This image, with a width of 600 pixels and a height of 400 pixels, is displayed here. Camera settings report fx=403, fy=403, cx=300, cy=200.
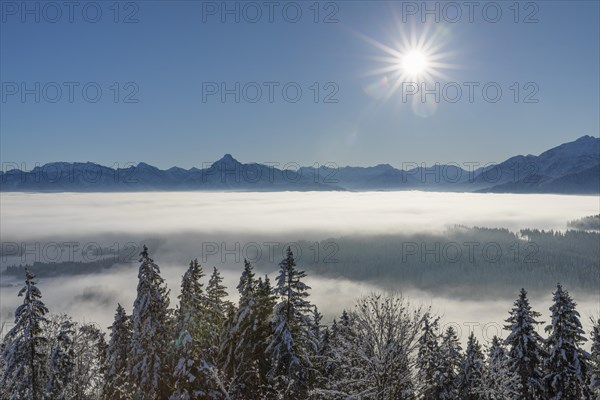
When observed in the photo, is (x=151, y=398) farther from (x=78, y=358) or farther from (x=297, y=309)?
(x=78, y=358)

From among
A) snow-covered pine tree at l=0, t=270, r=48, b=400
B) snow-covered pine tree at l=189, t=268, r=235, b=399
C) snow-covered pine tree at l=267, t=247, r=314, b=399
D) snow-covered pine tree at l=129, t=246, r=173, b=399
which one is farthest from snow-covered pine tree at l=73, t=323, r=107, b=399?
snow-covered pine tree at l=267, t=247, r=314, b=399

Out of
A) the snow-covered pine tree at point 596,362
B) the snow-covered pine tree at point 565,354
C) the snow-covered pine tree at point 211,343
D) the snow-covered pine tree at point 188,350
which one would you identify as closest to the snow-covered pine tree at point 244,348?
the snow-covered pine tree at point 211,343

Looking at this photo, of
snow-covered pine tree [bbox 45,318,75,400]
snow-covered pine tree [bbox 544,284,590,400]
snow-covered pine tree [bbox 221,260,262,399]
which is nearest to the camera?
snow-covered pine tree [bbox 221,260,262,399]

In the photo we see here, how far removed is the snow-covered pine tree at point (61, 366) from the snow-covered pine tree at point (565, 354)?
3648cm

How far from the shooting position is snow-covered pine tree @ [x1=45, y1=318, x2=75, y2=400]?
29.1 meters

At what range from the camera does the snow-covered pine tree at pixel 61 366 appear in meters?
29.1

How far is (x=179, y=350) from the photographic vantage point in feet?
79.9

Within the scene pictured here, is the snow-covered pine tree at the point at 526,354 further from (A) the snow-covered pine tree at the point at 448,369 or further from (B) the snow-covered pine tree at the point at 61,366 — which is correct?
(B) the snow-covered pine tree at the point at 61,366

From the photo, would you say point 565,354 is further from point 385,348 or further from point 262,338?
point 262,338

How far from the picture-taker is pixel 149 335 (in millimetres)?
24016

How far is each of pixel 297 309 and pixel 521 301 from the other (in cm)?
1800

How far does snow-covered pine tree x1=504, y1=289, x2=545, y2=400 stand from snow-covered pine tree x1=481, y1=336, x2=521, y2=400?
2.15 feet

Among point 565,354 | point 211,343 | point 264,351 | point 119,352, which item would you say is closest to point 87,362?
point 119,352

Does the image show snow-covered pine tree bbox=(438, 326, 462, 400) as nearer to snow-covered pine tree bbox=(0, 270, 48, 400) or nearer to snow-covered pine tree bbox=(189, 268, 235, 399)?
snow-covered pine tree bbox=(189, 268, 235, 399)
